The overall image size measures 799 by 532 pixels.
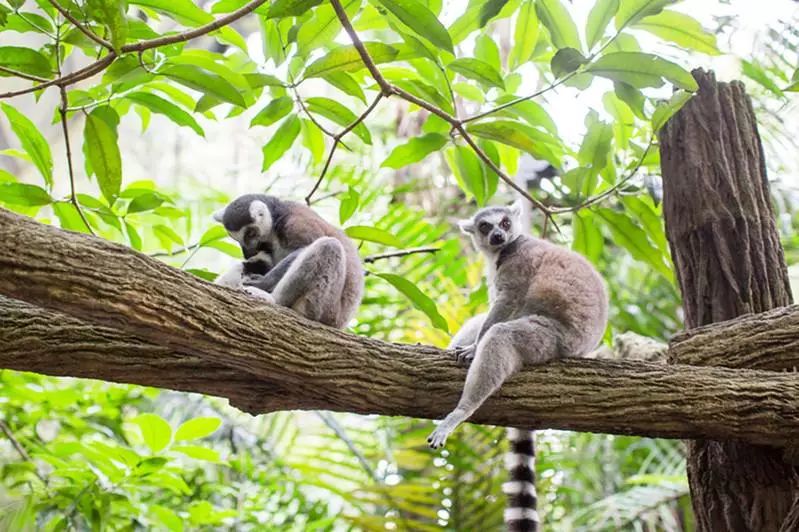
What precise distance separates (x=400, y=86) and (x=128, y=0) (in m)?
1.25

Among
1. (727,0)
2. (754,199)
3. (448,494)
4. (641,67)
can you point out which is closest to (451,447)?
(448,494)

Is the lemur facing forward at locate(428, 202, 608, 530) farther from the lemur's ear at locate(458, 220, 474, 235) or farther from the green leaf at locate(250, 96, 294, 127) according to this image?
the green leaf at locate(250, 96, 294, 127)

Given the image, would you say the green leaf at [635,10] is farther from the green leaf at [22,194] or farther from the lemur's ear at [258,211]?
the green leaf at [22,194]

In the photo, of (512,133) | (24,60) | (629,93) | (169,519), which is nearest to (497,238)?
(512,133)

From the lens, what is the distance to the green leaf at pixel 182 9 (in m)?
3.12

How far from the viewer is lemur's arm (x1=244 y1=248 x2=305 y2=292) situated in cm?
377

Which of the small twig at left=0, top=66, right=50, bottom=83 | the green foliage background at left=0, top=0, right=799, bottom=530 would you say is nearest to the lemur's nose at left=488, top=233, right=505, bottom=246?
the green foliage background at left=0, top=0, right=799, bottom=530

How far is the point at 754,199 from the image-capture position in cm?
412

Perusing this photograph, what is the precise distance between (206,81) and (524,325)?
5.57ft

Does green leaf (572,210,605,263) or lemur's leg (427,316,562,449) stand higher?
green leaf (572,210,605,263)

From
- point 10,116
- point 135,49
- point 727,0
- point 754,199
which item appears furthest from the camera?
point 727,0

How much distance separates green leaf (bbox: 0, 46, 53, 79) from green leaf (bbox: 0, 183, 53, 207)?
0.50m

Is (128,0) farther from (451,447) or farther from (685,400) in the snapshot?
(451,447)

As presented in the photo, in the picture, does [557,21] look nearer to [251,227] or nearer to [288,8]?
[288,8]
